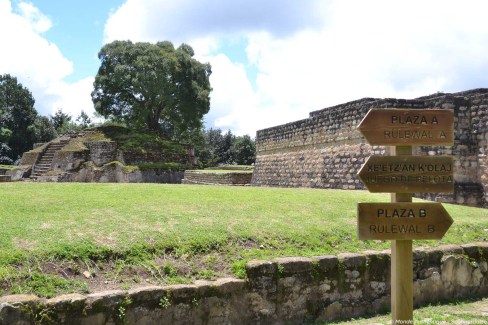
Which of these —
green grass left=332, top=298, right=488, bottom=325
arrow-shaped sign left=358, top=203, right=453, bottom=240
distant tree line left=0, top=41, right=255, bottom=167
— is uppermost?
distant tree line left=0, top=41, right=255, bottom=167

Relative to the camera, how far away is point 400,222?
11.9ft

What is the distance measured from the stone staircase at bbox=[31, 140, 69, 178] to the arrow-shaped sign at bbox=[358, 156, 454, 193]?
21298 mm

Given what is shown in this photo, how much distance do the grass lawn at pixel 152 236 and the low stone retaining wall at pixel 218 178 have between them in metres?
10.8

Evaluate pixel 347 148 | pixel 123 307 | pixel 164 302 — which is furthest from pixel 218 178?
pixel 123 307

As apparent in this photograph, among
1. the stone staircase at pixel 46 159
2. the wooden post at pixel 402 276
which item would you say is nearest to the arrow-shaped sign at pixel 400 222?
the wooden post at pixel 402 276

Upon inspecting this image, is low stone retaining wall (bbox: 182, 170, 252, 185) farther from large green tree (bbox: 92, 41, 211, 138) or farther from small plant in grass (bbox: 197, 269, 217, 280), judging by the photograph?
small plant in grass (bbox: 197, 269, 217, 280)

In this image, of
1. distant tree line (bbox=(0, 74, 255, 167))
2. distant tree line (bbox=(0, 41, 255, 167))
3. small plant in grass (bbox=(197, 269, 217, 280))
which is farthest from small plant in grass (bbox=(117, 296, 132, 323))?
distant tree line (bbox=(0, 74, 255, 167))

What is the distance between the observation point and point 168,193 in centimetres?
934

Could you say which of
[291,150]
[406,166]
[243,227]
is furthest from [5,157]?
[406,166]

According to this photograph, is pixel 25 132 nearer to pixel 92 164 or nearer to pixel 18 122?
pixel 18 122

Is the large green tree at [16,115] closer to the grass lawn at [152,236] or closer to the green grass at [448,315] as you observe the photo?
the grass lawn at [152,236]

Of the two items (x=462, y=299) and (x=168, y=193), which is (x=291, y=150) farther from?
(x=462, y=299)

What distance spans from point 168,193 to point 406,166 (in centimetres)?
645

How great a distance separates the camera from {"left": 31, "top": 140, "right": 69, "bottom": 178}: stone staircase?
22333mm
